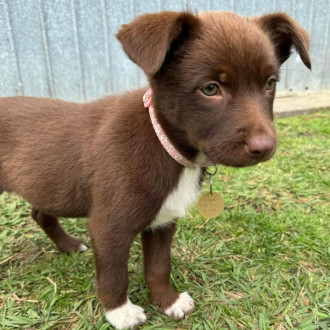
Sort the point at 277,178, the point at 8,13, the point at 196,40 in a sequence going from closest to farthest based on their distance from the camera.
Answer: the point at 196,40 → the point at 277,178 → the point at 8,13

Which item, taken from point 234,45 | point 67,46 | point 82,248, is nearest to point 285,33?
point 234,45

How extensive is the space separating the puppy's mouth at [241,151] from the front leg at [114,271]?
2.17ft

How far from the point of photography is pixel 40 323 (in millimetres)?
2436

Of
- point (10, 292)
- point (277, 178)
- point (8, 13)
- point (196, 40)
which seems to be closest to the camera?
point (196, 40)

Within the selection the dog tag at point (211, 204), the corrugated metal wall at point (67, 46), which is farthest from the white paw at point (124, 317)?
the corrugated metal wall at point (67, 46)

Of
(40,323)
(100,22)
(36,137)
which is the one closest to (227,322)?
(40,323)

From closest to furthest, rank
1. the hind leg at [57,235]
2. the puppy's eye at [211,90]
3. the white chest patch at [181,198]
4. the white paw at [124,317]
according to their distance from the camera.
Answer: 1. the puppy's eye at [211,90]
2. the white chest patch at [181,198]
3. the white paw at [124,317]
4. the hind leg at [57,235]

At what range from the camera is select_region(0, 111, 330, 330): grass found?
2.45 metres

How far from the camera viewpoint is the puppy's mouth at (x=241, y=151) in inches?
67.4

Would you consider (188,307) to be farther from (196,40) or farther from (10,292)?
(196,40)

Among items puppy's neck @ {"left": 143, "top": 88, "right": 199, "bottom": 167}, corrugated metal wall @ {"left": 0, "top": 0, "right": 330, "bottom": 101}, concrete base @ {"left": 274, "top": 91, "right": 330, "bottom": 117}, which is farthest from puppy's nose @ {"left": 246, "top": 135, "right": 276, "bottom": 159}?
concrete base @ {"left": 274, "top": 91, "right": 330, "bottom": 117}

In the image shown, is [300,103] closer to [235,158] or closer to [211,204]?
[211,204]

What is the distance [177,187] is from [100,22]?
422 centimetres

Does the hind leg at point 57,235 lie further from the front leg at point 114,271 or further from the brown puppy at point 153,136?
the front leg at point 114,271
